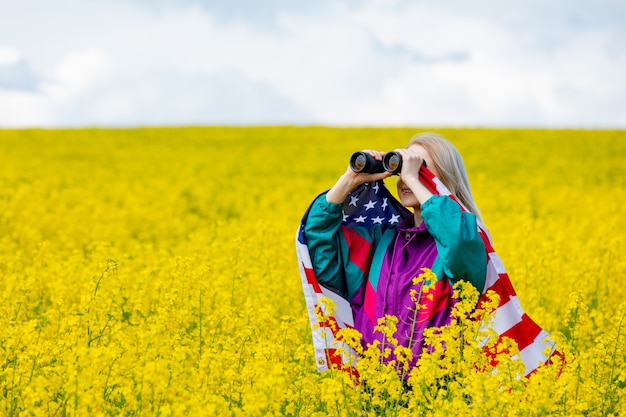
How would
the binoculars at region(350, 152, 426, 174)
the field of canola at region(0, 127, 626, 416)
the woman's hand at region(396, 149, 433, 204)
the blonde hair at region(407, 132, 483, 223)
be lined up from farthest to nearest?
the blonde hair at region(407, 132, 483, 223) < the binoculars at region(350, 152, 426, 174) < the woman's hand at region(396, 149, 433, 204) < the field of canola at region(0, 127, 626, 416)

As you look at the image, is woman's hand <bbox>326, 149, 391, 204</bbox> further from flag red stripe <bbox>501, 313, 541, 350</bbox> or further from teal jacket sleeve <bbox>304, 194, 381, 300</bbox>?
flag red stripe <bbox>501, 313, 541, 350</bbox>

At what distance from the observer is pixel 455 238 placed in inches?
150

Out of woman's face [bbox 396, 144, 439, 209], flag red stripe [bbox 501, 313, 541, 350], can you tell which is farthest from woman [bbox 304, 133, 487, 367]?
flag red stripe [bbox 501, 313, 541, 350]

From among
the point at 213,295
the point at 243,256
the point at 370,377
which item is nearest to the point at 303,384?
the point at 370,377

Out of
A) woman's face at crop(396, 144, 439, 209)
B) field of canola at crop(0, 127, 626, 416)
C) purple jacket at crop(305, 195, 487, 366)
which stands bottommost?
field of canola at crop(0, 127, 626, 416)

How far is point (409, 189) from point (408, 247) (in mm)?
313

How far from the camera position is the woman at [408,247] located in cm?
389

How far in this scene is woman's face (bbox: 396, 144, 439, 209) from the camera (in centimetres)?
415

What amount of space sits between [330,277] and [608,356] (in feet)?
6.20

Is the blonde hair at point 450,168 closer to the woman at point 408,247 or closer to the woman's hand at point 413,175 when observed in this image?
the woman at point 408,247

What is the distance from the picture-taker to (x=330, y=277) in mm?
4375

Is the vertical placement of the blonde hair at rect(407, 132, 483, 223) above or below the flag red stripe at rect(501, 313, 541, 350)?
above

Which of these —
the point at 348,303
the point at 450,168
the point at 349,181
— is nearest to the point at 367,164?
the point at 349,181

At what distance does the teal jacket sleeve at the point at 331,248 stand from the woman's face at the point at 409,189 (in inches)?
13.2
